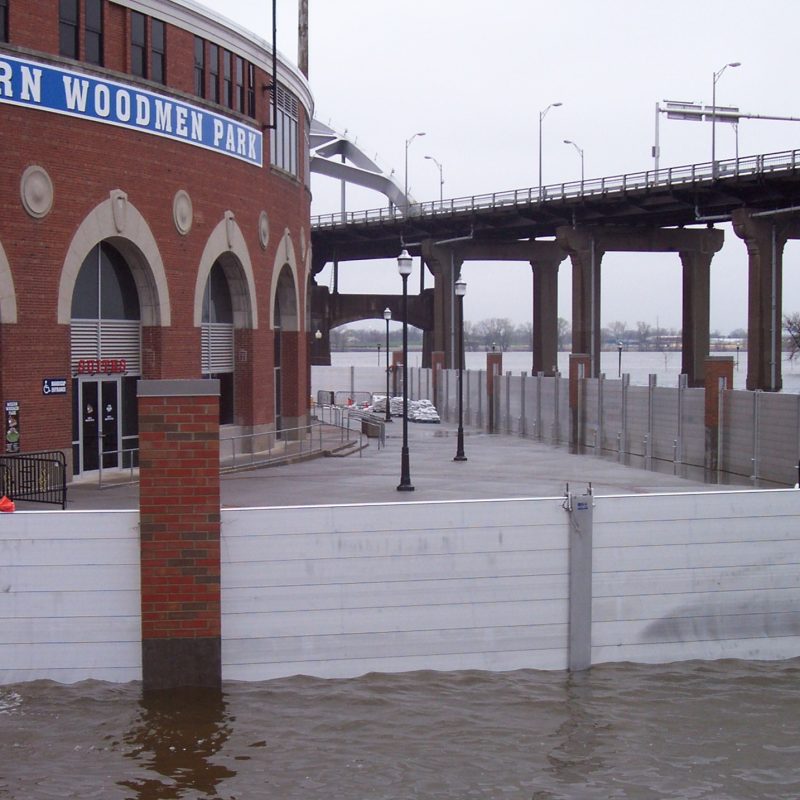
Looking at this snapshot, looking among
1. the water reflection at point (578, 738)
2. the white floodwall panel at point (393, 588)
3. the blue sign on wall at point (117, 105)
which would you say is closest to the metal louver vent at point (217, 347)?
the blue sign on wall at point (117, 105)

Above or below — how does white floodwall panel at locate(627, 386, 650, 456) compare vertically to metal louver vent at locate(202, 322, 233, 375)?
below

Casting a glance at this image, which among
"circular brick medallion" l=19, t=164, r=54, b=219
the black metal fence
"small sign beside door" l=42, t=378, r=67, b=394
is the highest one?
"circular brick medallion" l=19, t=164, r=54, b=219

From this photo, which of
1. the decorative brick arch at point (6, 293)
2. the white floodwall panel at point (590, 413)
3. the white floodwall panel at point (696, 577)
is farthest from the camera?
the white floodwall panel at point (590, 413)

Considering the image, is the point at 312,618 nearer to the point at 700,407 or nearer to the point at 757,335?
the point at 700,407

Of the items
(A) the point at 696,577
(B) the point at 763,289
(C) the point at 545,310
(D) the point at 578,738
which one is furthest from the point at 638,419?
(C) the point at 545,310

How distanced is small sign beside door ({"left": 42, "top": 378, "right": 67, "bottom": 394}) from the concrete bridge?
46.1 m

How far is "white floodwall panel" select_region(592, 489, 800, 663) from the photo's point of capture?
1094 centimetres

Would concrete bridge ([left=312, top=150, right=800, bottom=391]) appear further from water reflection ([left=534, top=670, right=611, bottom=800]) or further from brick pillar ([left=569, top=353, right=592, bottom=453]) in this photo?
water reflection ([left=534, top=670, right=611, bottom=800])

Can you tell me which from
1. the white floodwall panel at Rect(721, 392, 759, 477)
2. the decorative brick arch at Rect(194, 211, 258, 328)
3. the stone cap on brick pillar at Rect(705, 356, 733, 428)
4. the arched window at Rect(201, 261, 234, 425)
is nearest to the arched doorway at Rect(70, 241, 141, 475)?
the decorative brick arch at Rect(194, 211, 258, 328)

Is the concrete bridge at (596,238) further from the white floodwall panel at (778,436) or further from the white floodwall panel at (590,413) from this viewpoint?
the white floodwall panel at (778,436)

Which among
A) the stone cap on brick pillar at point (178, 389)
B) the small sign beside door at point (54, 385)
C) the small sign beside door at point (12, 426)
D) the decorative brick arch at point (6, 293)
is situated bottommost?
the small sign beside door at point (12, 426)

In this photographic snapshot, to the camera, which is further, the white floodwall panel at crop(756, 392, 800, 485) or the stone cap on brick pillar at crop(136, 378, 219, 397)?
the white floodwall panel at crop(756, 392, 800, 485)

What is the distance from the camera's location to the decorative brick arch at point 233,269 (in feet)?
105

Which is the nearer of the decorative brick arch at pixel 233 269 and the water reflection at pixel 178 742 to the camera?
the water reflection at pixel 178 742
